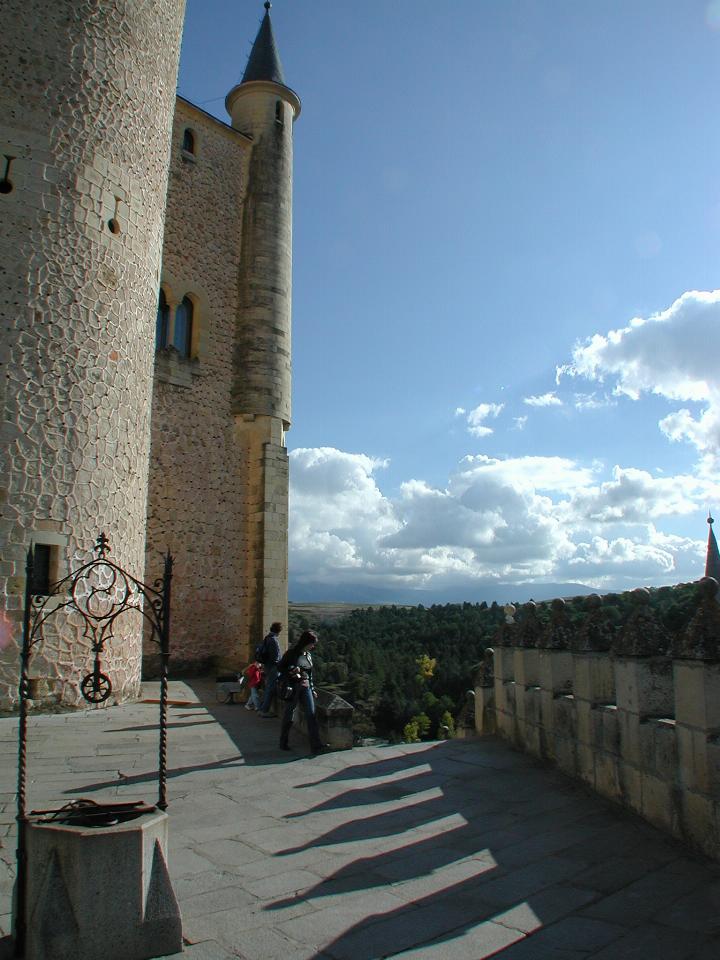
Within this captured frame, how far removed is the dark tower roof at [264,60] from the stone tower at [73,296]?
24.9 feet

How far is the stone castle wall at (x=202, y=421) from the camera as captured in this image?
1576cm

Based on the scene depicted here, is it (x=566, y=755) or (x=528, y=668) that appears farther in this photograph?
(x=528, y=668)

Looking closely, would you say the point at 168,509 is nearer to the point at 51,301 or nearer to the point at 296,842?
the point at 51,301

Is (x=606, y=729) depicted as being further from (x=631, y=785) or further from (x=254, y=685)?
(x=254, y=685)

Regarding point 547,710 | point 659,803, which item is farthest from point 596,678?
point 659,803

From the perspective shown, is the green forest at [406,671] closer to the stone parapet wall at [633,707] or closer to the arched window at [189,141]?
the arched window at [189,141]

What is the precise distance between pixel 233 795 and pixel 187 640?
402 inches

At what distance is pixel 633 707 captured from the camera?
200 inches

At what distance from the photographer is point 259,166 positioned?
1872cm

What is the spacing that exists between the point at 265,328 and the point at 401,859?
1498 centimetres

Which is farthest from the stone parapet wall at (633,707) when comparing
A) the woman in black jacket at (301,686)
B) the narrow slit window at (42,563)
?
the narrow slit window at (42,563)

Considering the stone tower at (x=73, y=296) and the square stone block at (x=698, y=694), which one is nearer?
the square stone block at (x=698, y=694)

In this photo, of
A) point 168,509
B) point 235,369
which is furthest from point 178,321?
point 168,509

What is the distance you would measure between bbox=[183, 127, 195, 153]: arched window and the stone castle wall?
7cm
